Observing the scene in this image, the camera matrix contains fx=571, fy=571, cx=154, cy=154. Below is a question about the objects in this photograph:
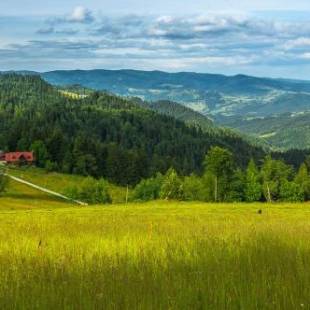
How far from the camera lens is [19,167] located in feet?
605

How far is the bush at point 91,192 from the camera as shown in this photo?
13650 centimetres

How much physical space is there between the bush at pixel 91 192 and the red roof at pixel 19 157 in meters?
51.2

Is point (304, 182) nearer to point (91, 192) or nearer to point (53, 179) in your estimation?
point (91, 192)

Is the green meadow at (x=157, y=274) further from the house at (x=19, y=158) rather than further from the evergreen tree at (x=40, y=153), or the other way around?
the evergreen tree at (x=40, y=153)

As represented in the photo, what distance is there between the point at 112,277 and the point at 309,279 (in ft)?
10.6

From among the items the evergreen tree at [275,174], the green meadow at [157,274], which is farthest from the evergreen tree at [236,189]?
the green meadow at [157,274]

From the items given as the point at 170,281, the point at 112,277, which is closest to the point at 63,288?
the point at 112,277

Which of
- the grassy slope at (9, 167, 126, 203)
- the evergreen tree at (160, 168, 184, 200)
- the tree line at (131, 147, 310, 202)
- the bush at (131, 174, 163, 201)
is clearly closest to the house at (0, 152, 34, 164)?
the grassy slope at (9, 167, 126, 203)

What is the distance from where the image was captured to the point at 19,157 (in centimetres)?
18725

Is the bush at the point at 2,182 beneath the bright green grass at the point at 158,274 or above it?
beneath

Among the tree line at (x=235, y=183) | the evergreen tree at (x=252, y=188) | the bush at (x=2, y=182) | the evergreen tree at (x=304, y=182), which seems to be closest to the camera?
the tree line at (x=235, y=183)

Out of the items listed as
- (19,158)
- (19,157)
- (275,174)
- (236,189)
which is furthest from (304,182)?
(19,157)

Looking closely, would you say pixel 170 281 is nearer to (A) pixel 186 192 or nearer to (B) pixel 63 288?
(B) pixel 63 288

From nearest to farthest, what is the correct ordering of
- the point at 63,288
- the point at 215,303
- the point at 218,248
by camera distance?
the point at 215,303 → the point at 63,288 → the point at 218,248
